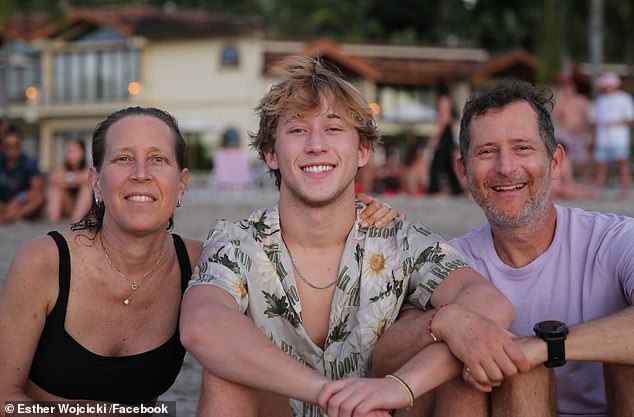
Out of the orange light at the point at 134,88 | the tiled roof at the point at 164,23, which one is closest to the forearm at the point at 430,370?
the tiled roof at the point at 164,23

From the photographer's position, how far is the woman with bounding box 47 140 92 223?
1285 cm

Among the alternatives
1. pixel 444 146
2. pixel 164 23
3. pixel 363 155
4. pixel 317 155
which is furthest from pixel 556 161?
pixel 164 23

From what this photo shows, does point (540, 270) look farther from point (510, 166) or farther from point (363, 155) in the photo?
point (363, 155)

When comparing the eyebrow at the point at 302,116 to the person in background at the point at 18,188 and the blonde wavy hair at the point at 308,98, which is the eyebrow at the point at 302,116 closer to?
the blonde wavy hair at the point at 308,98

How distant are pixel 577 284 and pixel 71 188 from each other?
1118cm

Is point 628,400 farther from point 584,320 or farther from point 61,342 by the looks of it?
point 61,342

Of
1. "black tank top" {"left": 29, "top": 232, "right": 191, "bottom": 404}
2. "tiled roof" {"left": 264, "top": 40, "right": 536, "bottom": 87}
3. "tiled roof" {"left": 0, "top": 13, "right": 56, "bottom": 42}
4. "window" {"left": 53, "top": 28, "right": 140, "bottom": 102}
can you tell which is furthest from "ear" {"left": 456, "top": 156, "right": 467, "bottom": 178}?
"tiled roof" {"left": 0, "top": 13, "right": 56, "bottom": 42}

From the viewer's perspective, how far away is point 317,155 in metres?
3.24

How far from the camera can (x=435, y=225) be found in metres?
10.6

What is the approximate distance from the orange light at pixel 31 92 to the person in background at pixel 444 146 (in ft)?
94.2

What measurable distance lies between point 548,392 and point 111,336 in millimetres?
1600

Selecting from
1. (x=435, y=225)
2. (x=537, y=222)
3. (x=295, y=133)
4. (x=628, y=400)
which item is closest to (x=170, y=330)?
(x=295, y=133)

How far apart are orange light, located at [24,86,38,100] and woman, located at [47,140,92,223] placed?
28.7 m

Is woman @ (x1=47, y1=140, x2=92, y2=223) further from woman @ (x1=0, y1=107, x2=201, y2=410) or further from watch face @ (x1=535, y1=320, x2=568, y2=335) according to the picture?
watch face @ (x1=535, y1=320, x2=568, y2=335)
